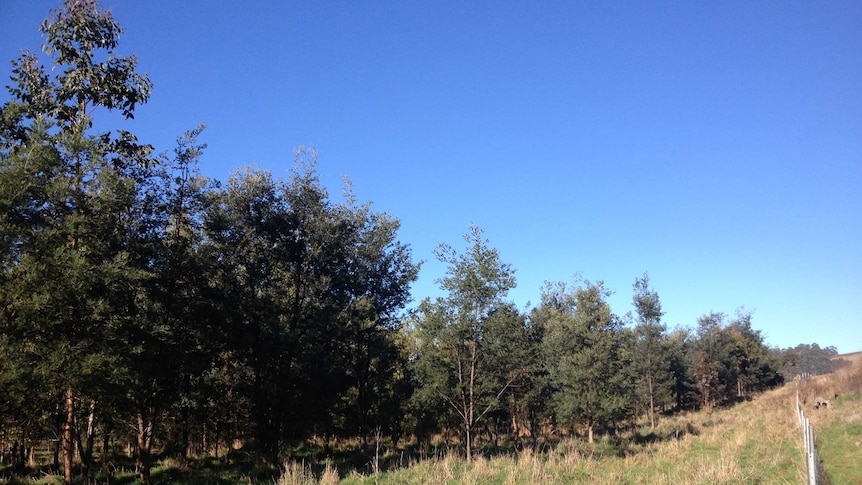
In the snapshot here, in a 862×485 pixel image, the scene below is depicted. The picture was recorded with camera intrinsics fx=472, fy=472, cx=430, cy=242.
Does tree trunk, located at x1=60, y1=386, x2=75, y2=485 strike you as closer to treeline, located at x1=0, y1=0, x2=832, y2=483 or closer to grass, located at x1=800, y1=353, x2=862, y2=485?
treeline, located at x1=0, y1=0, x2=832, y2=483

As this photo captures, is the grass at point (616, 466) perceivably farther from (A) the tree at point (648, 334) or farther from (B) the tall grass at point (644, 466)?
(A) the tree at point (648, 334)

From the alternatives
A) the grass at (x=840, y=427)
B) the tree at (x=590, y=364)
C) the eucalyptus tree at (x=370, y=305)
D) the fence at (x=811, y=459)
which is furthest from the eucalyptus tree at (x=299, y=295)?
the grass at (x=840, y=427)

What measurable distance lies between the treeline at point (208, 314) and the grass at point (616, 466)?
166 cm

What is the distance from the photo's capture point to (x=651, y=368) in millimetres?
36312

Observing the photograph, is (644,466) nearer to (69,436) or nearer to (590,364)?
(590,364)

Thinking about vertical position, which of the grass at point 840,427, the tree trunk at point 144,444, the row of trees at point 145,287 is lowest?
the grass at point 840,427

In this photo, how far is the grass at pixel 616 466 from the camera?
43.4 feet

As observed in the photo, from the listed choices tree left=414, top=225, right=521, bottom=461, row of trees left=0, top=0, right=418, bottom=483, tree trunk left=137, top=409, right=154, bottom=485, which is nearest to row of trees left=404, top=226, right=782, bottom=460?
tree left=414, top=225, right=521, bottom=461

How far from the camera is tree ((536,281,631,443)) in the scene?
24.2 m

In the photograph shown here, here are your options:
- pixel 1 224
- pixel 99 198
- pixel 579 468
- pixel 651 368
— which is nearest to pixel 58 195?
pixel 99 198

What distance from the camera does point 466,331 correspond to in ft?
56.8

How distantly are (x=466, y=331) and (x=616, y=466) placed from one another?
741 centimetres

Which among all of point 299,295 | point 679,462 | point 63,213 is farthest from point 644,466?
point 63,213

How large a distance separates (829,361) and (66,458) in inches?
7459
